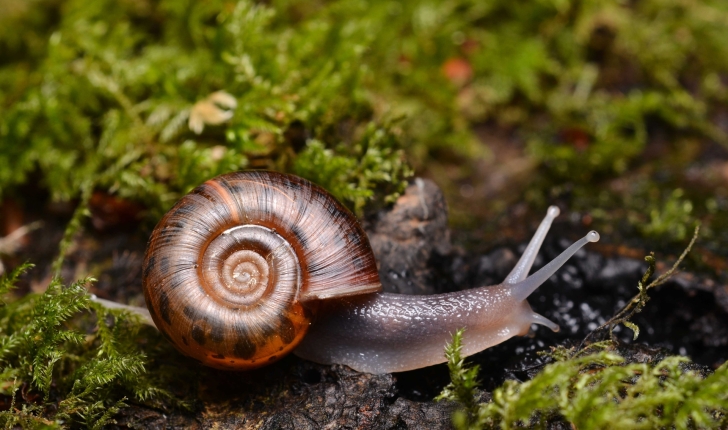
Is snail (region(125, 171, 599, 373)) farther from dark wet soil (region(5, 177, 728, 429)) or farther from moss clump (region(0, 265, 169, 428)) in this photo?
moss clump (region(0, 265, 169, 428))

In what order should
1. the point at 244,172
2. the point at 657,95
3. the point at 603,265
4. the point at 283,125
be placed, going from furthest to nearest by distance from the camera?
the point at 657,95 → the point at 283,125 → the point at 603,265 → the point at 244,172

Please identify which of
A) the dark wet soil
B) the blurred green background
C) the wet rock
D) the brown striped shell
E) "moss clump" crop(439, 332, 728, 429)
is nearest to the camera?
"moss clump" crop(439, 332, 728, 429)

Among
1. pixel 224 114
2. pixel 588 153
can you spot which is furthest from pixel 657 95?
pixel 224 114

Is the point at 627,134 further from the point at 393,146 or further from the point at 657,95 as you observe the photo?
the point at 393,146

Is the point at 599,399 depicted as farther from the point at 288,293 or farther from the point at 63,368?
the point at 63,368

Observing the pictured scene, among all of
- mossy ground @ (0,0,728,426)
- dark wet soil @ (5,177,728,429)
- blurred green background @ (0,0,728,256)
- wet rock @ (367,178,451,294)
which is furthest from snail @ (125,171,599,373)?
blurred green background @ (0,0,728,256)

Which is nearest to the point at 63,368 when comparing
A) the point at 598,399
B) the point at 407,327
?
the point at 407,327

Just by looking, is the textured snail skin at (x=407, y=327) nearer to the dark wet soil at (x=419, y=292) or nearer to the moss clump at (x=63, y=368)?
the dark wet soil at (x=419, y=292)
